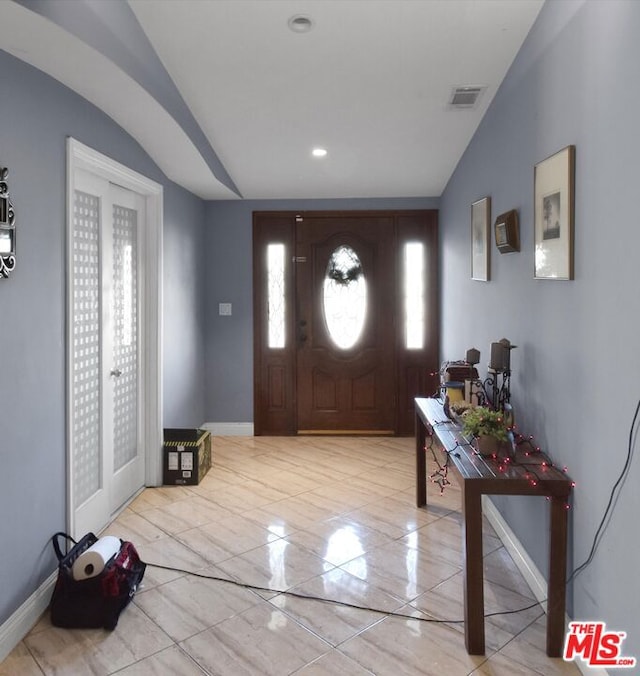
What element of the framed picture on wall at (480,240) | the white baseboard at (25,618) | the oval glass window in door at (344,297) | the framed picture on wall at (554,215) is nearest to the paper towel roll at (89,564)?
the white baseboard at (25,618)

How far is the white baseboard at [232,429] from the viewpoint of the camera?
17.9 ft

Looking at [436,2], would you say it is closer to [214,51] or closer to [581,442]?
[214,51]

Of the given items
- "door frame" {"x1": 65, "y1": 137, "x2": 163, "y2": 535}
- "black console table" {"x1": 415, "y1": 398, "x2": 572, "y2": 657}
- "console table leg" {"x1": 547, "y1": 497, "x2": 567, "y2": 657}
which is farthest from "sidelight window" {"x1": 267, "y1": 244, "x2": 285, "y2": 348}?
"console table leg" {"x1": 547, "y1": 497, "x2": 567, "y2": 657}

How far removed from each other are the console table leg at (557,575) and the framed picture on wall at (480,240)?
1605 mm

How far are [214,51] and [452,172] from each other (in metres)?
2.42

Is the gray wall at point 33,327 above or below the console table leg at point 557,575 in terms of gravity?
above

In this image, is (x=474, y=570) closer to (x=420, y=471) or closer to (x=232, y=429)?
(x=420, y=471)

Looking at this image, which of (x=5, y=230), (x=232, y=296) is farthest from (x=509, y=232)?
(x=232, y=296)

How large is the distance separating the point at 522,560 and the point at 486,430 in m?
0.82

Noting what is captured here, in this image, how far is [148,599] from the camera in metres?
2.54

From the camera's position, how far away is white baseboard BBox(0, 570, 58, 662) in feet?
7.07

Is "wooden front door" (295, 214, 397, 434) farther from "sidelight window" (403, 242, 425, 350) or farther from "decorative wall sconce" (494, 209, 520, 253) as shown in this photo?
"decorative wall sconce" (494, 209, 520, 253)

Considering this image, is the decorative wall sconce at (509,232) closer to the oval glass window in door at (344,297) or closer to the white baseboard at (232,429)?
the oval glass window in door at (344,297)

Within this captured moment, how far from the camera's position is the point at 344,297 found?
5.38 metres
